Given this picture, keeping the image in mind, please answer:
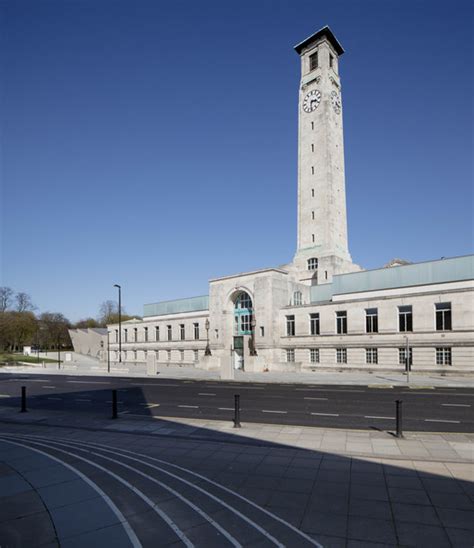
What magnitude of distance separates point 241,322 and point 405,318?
19.0 metres

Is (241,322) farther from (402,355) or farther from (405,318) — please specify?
(405,318)

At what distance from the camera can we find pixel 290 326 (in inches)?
1761

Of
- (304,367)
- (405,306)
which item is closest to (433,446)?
(405,306)

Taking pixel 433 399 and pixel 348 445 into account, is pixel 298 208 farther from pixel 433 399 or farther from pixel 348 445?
pixel 348 445

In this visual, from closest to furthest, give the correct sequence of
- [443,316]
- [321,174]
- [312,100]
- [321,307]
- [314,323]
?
1. [443,316]
2. [321,307]
3. [314,323]
4. [321,174]
5. [312,100]

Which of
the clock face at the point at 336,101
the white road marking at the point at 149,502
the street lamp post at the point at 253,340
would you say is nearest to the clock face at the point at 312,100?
the clock face at the point at 336,101

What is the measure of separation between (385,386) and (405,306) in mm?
11628

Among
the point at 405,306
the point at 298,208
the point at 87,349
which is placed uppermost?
the point at 298,208

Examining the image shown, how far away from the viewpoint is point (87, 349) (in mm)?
80688

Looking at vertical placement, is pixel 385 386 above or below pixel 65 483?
below

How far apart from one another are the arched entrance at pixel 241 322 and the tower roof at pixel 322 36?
3991 cm

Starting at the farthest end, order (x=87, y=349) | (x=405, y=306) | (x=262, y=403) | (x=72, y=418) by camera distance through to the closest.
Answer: (x=87, y=349), (x=405, y=306), (x=262, y=403), (x=72, y=418)

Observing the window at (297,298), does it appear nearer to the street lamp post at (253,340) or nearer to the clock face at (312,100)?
the street lamp post at (253,340)

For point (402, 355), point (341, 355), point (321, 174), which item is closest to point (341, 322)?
point (341, 355)
